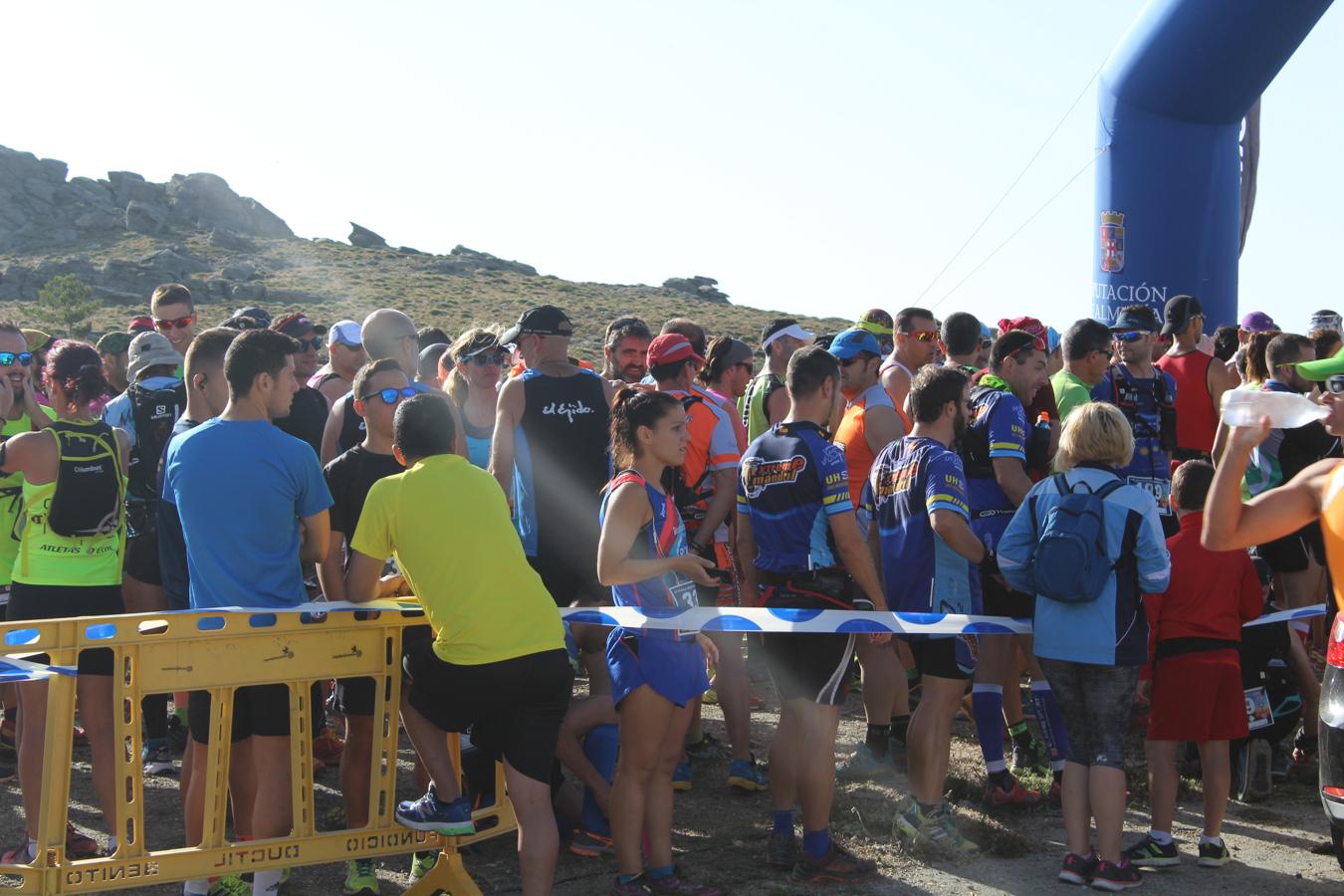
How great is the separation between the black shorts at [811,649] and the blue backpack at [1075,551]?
30.3 inches

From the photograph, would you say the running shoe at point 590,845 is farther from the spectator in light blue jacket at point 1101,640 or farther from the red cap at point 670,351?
the red cap at point 670,351

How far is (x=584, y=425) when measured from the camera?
6195 mm

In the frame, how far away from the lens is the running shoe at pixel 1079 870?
16.6ft

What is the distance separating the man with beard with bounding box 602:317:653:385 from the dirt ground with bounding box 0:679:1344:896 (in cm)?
230

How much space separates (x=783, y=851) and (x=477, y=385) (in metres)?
3.10

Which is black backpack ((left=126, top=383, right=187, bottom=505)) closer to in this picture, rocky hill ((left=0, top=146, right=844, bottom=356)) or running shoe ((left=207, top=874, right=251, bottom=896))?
running shoe ((left=207, top=874, right=251, bottom=896))

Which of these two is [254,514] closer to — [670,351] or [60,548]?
[60,548]

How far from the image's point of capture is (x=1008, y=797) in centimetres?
596

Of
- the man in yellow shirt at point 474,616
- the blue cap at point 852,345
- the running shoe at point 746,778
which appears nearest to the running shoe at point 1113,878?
the running shoe at point 746,778

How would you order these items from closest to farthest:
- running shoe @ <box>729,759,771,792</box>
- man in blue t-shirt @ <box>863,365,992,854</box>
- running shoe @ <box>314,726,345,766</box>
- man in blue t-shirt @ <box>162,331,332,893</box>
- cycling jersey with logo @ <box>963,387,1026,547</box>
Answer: man in blue t-shirt @ <box>162,331,332,893</box>, man in blue t-shirt @ <box>863,365,992,854</box>, cycling jersey with logo @ <box>963,387,1026,547</box>, running shoe @ <box>729,759,771,792</box>, running shoe @ <box>314,726,345,766</box>

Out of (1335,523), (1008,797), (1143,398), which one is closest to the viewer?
(1335,523)

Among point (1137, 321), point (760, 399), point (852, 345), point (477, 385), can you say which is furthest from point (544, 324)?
point (1137, 321)

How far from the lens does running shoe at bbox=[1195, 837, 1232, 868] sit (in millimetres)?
5320

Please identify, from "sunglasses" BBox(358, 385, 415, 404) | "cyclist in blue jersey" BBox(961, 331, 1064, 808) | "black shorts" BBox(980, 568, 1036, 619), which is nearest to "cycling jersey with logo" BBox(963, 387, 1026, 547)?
"cyclist in blue jersey" BBox(961, 331, 1064, 808)
